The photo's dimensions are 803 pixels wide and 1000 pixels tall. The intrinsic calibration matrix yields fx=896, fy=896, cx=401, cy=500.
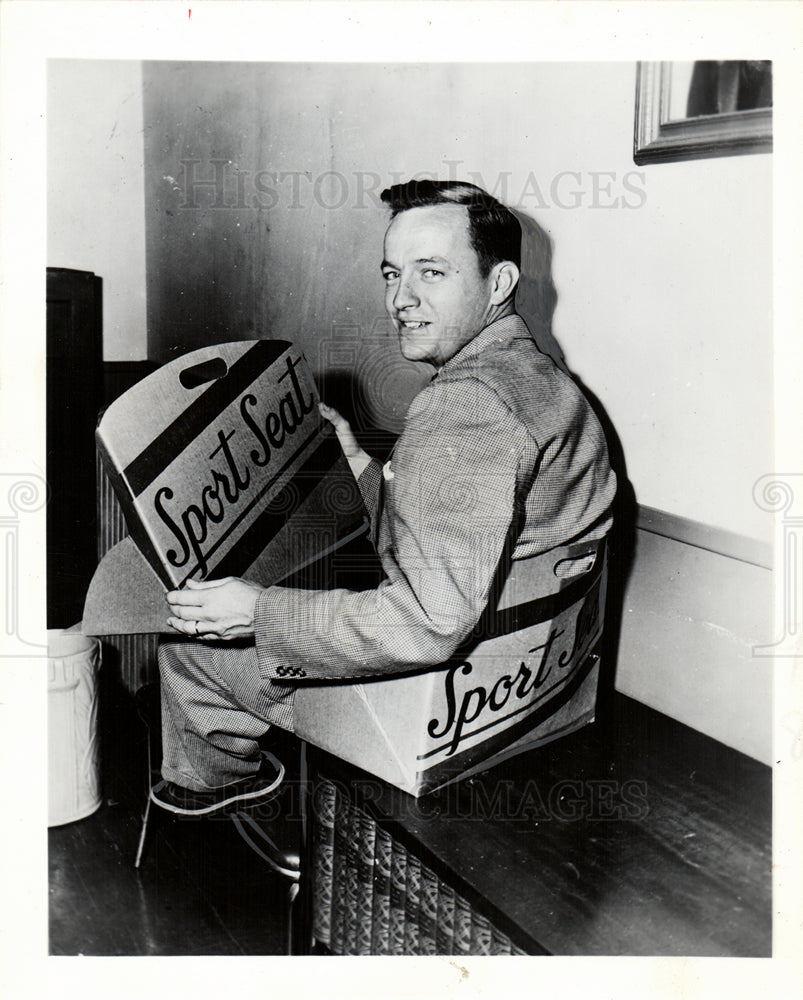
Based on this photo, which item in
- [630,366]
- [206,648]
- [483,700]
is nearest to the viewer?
[483,700]

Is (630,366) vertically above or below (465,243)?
below

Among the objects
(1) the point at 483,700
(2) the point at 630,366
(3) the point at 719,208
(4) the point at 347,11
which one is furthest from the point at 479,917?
(4) the point at 347,11

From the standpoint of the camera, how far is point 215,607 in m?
1.26

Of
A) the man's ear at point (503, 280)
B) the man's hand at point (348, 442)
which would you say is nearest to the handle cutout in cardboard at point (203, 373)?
the man's hand at point (348, 442)

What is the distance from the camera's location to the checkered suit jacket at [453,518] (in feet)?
3.68

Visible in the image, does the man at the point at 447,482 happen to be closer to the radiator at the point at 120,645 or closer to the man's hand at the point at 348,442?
the man's hand at the point at 348,442

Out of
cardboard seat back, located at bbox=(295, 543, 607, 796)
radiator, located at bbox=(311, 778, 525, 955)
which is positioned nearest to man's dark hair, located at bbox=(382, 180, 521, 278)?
cardboard seat back, located at bbox=(295, 543, 607, 796)

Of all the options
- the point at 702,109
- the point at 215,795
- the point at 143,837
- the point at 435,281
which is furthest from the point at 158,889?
the point at 702,109

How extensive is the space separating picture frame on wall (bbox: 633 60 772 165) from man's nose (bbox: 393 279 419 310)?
41 cm

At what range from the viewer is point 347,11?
1247 mm

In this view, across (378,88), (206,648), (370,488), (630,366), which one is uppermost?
(378,88)

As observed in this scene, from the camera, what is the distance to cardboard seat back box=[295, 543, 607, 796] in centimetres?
120

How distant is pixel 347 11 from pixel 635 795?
1.18 m

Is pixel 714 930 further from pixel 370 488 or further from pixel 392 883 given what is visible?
pixel 370 488
